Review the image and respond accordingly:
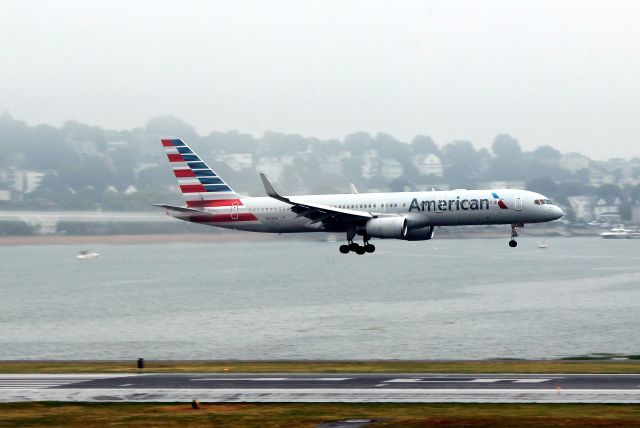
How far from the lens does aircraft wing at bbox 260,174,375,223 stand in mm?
81062

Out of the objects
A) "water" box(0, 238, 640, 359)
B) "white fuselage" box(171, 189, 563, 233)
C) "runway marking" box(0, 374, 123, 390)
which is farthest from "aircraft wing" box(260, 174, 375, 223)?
"runway marking" box(0, 374, 123, 390)

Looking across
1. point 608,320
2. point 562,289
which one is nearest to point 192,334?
point 608,320

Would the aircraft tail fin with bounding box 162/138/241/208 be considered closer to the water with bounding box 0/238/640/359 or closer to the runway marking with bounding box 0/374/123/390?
the water with bounding box 0/238/640/359

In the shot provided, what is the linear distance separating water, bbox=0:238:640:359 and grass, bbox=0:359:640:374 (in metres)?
16.1

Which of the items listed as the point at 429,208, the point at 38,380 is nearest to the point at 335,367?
the point at 38,380

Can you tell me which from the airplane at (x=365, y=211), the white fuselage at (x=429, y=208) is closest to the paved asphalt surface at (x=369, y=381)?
the airplane at (x=365, y=211)

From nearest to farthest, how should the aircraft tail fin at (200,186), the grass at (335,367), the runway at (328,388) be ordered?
the runway at (328,388) < the grass at (335,367) < the aircraft tail fin at (200,186)

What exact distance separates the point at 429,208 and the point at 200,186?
21.2m

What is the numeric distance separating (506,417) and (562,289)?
120228 millimetres

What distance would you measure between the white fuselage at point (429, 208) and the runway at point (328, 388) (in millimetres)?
25728

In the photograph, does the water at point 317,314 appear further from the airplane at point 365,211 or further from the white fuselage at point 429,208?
the white fuselage at point 429,208

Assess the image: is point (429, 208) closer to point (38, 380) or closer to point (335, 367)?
point (335, 367)

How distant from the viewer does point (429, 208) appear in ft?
263

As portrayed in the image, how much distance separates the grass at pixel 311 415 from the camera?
39688 mm
